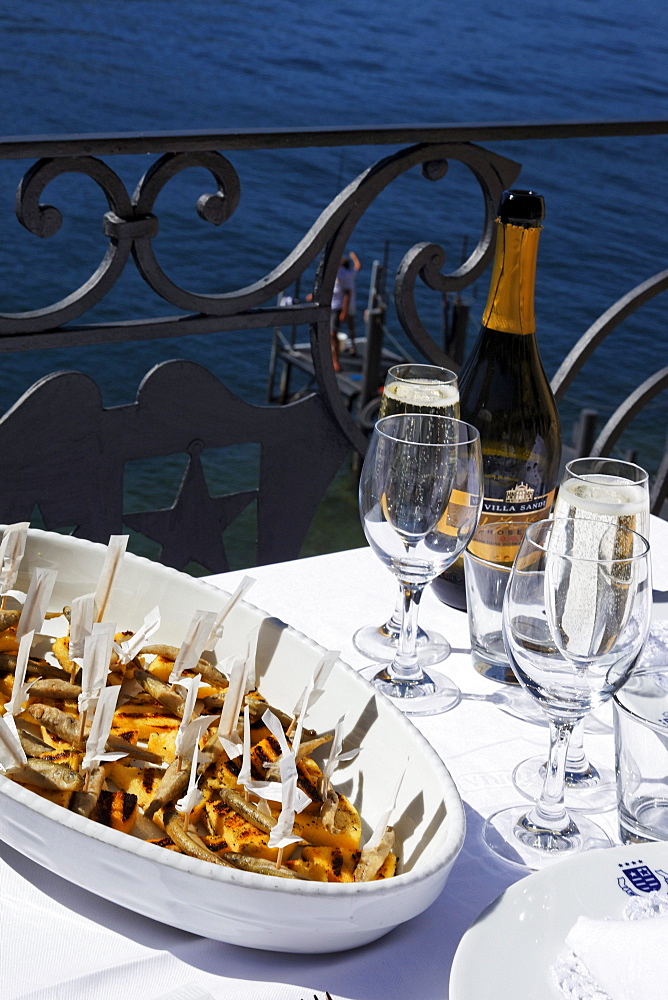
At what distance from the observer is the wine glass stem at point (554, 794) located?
0.66m

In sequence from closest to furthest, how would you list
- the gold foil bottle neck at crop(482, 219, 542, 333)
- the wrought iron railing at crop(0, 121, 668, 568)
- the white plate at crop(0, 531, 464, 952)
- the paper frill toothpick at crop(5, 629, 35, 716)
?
the white plate at crop(0, 531, 464, 952) < the paper frill toothpick at crop(5, 629, 35, 716) < the gold foil bottle neck at crop(482, 219, 542, 333) < the wrought iron railing at crop(0, 121, 668, 568)

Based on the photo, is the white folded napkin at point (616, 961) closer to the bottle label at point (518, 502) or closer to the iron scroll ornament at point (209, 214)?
the bottle label at point (518, 502)

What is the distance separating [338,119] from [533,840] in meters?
24.1

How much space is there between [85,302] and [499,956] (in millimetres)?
1036

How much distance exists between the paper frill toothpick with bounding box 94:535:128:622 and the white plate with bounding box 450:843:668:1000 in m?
0.34

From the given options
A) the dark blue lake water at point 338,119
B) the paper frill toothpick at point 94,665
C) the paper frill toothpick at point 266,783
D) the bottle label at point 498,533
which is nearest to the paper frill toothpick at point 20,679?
the paper frill toothpick at point 94,665

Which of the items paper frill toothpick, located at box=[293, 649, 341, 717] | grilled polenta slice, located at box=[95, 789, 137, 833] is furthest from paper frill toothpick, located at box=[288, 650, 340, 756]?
grilled polenta slice, located at box=[95, 789, 137, 833]

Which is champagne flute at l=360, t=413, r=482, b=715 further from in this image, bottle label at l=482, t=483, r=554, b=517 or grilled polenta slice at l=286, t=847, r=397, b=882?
grilled polenta slice at l=286, t=847, r=397, b=882

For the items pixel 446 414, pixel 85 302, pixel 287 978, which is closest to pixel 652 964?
pixel 287 978

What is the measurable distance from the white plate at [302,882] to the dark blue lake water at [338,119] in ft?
52.7

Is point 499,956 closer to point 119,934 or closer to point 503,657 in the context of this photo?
point 119,934

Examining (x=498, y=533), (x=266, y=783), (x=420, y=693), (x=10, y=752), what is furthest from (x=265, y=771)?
(x=498, y=533)

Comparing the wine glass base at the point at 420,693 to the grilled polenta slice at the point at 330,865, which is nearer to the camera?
the grilled polenta slice at the point at 330,865

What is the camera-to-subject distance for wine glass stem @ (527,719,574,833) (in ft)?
2.15
